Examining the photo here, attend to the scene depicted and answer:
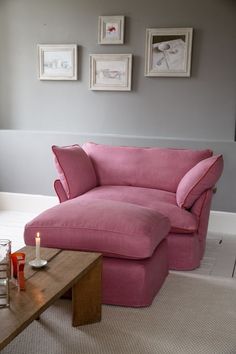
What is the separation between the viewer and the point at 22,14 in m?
Result: 4.36

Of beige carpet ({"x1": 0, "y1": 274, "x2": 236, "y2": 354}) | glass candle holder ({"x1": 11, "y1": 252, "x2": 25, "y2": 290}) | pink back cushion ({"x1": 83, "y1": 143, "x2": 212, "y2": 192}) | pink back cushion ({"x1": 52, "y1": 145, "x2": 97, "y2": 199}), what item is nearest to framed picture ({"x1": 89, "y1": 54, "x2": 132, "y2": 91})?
pink back cushion ({"x1": 83, "y1": 143, "x2": 212, "y2": 192})

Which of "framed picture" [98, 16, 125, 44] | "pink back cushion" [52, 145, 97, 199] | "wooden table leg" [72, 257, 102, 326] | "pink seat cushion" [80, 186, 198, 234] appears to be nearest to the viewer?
"wooden table leg" [72, 257, 102, 326]

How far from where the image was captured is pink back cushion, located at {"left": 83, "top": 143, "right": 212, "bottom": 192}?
3.34 metres

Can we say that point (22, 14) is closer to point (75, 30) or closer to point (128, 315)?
point (75, 30)

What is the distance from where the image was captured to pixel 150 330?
2.13 meters

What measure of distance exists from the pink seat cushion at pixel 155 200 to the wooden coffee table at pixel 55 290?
856 mm

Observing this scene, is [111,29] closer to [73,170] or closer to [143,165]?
[143,165]

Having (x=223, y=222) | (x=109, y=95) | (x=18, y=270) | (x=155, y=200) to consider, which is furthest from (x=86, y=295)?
(x=109, y=95)

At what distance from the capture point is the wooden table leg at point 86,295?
214 centimetres

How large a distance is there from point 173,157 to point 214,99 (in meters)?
0.87

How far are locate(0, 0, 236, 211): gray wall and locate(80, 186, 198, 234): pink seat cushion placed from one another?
87 cm

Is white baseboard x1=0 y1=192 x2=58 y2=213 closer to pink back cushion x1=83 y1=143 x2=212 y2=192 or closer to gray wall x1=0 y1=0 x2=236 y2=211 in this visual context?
gray wall x1=0 y1=0 x2=236 y2=211

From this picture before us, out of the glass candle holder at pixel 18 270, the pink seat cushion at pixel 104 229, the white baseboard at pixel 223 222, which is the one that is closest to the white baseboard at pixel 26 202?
the white baseboard at pixel 223 222

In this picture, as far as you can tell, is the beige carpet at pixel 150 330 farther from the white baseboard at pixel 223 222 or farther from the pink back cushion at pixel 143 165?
the white baseboard at pixel 223 222
